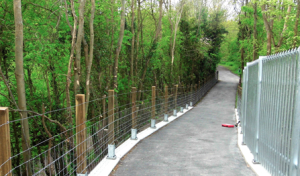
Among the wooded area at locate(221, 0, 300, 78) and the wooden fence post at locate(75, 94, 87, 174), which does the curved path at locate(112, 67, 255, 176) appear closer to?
the wooden fence post at locate(75, 94, 87, 174)

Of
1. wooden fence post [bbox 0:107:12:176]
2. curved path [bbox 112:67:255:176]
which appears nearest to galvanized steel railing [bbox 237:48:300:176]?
curved path [bbox 112:67:255:176]

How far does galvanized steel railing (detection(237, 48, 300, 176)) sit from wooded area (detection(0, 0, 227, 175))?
121 inches

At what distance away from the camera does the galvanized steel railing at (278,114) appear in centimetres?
329

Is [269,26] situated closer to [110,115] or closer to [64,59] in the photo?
[64,59]

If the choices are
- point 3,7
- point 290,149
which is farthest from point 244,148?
point 3,7

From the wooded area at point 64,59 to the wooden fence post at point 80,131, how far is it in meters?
0.27

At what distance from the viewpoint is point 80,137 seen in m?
4.05

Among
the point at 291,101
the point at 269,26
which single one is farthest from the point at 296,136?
the point at 269,26

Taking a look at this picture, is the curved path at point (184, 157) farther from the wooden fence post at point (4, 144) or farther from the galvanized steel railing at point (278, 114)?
the wooden fence post at point (4, 144)

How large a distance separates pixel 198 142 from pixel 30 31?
6.04 m

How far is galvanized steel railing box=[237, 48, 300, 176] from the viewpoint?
329cm

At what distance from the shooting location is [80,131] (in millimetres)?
4016

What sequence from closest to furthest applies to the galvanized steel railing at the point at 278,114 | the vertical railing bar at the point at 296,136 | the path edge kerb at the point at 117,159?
1. the vertical railing bar at the point at 296,136
2. the galvanized steel railing at the point at 278,114
3. the path edge kerb at the point at 117,159

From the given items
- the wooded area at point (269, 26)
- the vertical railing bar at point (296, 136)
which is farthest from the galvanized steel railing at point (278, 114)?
the wooded area at point (269, 26)
